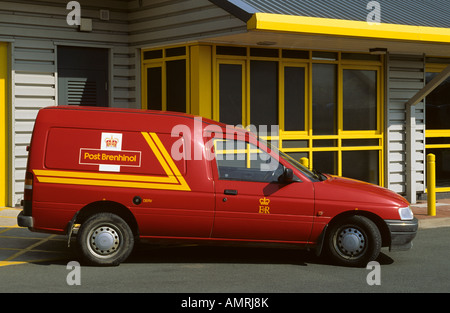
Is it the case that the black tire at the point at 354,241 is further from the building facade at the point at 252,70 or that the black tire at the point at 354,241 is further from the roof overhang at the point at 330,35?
the building facade at the point at 252,70

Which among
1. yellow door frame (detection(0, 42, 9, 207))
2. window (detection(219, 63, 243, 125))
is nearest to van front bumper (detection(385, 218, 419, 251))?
window (detection(219, 63, 243, 125))

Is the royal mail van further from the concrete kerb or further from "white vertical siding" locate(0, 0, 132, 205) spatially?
"white vertical siding" locate(0, 0, 132, 205)

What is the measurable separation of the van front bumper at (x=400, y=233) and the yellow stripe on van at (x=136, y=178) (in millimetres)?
2500

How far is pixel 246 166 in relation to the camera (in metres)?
8.85

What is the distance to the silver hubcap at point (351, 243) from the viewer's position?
8523 mm

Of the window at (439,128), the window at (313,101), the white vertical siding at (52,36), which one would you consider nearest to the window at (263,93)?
the window at (313,101)

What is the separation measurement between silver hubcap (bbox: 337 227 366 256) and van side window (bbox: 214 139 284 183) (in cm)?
107

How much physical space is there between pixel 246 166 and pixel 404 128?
23.0 ft

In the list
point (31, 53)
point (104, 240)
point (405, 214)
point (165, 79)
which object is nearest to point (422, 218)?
point (405, 214)

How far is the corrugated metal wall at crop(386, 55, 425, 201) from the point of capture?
48.1ft

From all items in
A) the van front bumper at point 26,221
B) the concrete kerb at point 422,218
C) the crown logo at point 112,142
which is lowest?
the concrete kerb at point 422,218

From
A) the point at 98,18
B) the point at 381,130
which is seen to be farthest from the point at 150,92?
the point at 381,130

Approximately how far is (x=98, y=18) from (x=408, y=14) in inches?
230

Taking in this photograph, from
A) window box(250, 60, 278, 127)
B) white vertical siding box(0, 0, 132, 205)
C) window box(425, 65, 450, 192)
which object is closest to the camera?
white vertical siding box(0, 0, 132, 205)
